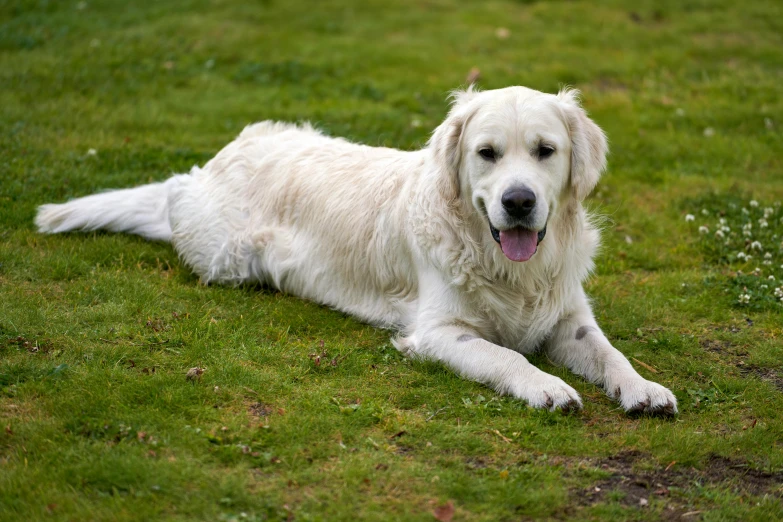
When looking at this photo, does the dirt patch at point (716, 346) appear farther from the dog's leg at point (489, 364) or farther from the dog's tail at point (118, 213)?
the dog's tail at point (118, 213)

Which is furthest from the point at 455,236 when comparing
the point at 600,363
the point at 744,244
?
the point at 744,244

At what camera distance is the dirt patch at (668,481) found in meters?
3.88

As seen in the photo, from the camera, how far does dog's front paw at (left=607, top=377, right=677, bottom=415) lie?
462cm

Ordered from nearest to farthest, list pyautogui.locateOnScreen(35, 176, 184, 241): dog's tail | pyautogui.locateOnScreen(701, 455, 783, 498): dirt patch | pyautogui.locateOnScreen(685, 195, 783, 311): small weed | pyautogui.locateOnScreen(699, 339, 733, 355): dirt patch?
pyautogui.locateOnScreen(701, 455, 783, 498): dirt patch, pyautogui.locateOnScreen(699, 339, 733, 355): dirt patch, pyautogui.locateOnScreen(685, 195, 783, 311): small weed, pyautogui.locateOnScreen(35, 176, 184, 241): dog's tail

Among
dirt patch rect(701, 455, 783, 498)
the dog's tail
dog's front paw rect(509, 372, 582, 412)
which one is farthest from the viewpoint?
the dog's tail

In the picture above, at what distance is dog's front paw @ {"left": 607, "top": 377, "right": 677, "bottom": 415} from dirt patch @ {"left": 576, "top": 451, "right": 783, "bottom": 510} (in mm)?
408

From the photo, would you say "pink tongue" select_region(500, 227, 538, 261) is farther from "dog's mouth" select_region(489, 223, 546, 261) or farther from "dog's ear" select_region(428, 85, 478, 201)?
"dog's ear" select_region(428, 85, 478, 201)

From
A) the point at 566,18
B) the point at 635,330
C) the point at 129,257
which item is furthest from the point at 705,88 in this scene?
the point at 129,257

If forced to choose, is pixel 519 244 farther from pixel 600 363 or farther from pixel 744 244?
pixel 744 244

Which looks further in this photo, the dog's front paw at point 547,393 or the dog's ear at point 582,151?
the dog's ear at point 582,151

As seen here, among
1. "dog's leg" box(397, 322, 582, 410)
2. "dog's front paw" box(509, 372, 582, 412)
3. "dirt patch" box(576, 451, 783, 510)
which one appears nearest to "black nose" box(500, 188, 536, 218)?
"dog's leg" box(397, 322, 582, 410)

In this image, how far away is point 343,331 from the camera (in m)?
5.85

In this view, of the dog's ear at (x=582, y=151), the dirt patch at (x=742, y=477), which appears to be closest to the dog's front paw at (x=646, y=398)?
the dirt patch at (x=742, y=477)

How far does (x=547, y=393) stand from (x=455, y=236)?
1.23 meters
